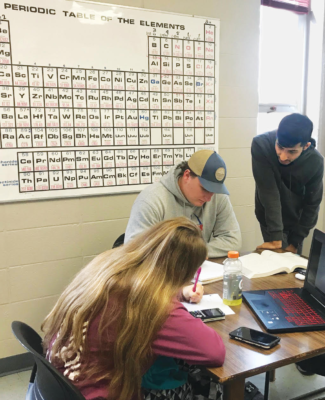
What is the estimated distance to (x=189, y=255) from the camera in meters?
1.09

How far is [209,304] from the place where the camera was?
1.35 meters

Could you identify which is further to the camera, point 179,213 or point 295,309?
point 179,213

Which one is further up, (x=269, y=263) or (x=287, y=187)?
(x=287, y=187)

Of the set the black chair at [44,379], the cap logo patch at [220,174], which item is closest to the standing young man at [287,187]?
the cap logo patch at [220,174]

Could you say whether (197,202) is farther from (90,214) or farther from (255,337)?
(255,337)

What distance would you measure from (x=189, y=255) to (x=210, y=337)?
0.23m

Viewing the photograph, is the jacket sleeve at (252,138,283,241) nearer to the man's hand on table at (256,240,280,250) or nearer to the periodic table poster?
the man's hand on table at (256,240,280,250)

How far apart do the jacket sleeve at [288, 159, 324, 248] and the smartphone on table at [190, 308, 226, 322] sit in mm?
1238

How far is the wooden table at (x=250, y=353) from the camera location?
3.17 feet

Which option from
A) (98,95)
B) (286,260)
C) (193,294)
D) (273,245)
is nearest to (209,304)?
(193,294)

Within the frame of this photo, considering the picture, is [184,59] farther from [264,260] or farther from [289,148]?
[264,260]

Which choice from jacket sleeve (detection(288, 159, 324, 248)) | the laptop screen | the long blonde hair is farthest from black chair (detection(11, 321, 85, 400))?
jacket sleeve (detection(288, 159, 324, 248))

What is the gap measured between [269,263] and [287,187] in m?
0.70

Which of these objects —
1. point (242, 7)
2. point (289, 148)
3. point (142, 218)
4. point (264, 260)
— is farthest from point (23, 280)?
point (242, 7)
